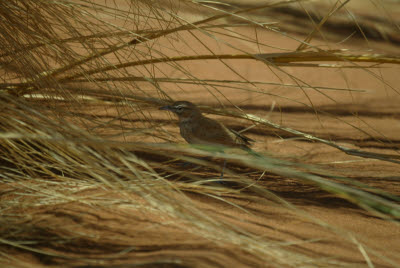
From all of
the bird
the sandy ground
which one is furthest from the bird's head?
the sandy ground

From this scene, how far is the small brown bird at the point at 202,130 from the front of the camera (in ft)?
9.49

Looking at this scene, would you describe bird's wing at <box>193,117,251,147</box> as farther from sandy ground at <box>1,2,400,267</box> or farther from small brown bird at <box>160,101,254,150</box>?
sandy ground at <box>1,2,400,267</box>

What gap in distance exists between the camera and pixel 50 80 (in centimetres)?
232

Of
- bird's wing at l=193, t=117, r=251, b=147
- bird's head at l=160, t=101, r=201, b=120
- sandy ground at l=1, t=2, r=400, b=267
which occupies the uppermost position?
bird's head at l=160, t=101, r=201, b=120

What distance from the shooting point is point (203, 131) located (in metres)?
2.94

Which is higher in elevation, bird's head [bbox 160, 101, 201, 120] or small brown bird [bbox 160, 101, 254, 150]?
bird's head [bbox 160, 101, 201, 120]

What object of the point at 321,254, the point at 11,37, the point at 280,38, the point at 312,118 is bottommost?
the point at 321,254

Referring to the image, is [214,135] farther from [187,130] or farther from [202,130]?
[187,130]

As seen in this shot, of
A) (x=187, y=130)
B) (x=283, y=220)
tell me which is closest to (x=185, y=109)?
→ (x=187, y=130)

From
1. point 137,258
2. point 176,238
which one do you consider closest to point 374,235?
point 176,238

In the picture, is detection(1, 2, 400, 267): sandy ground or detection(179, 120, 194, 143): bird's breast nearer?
detection(1, 2, 400, 267): sandy ground

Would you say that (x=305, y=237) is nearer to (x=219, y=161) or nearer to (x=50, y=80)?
(x=219, y=161)

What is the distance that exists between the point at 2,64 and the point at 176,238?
1424 millimetres

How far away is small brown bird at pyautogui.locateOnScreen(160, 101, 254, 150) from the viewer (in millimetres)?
2893
